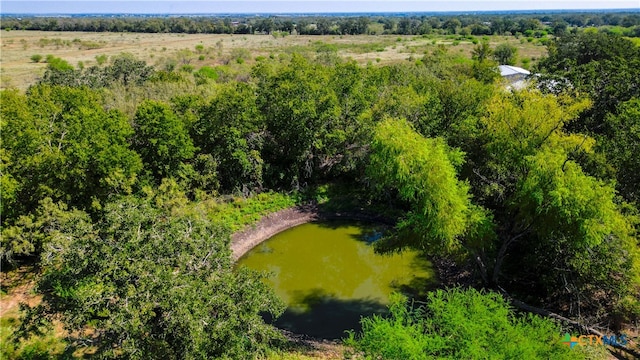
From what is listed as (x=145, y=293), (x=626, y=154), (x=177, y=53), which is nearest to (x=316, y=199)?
(x=626, y=154)

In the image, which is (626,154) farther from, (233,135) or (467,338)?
(233,135)

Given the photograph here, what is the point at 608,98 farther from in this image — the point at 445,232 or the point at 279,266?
the point at 279,266

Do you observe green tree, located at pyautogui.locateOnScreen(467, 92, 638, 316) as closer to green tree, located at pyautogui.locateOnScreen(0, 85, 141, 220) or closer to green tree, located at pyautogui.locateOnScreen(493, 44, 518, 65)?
green tree, located at pyautogui.locateOnScreen(0, 85, 141, 220)

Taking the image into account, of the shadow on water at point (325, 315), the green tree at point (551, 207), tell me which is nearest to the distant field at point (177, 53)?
the shadow on water at point (325, 315)

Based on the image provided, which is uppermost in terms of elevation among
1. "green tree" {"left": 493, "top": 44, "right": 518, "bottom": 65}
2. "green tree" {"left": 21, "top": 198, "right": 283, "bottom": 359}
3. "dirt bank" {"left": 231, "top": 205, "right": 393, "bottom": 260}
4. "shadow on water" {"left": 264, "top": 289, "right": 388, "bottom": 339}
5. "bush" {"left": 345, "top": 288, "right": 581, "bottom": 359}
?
"green tree" {"left": 493, "top": 44, "right": 518, "bottom": 65}

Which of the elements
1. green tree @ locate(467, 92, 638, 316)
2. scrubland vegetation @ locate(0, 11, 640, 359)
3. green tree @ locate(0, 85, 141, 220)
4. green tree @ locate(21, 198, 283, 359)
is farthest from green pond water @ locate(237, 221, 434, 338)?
green tree @ locate(0, 85, 141, 220)

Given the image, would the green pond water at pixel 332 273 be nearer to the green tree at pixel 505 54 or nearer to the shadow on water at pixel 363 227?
the shadow on water at pixel 363 227
